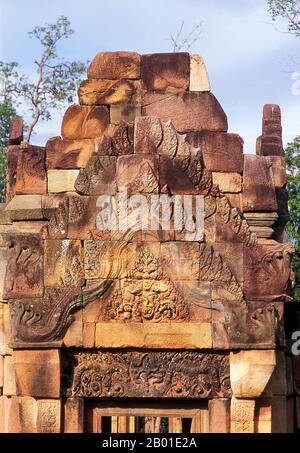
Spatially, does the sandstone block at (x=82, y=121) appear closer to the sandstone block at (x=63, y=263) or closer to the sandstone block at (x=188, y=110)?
the sandstone block at (x=188, y=110)

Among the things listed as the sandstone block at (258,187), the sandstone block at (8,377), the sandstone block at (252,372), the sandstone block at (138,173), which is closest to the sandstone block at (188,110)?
the sandstone block at (258,187)

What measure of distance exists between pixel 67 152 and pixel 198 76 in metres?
1.65

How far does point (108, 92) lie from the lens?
13781mm

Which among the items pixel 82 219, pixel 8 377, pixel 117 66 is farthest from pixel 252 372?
pixel 117 66

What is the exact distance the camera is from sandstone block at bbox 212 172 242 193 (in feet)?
44.2

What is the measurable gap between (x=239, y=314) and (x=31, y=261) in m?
2.04

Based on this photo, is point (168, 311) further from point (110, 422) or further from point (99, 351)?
point (110, 422)

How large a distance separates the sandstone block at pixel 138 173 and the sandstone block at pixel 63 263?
73 cm

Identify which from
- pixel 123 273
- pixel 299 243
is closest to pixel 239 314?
pixel 123 273

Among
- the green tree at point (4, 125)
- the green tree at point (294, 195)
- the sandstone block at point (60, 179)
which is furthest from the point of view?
the green tree at point (4, 125)

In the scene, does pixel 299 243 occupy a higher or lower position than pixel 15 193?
higher

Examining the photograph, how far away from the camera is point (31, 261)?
12023 mm

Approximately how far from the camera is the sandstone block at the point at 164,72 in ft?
45.3

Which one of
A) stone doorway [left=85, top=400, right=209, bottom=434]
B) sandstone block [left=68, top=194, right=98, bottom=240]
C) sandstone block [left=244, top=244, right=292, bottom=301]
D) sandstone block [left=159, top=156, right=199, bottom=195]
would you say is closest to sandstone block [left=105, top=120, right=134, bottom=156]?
sandstone block [left=159, top=156, right=199, bottom=195]
